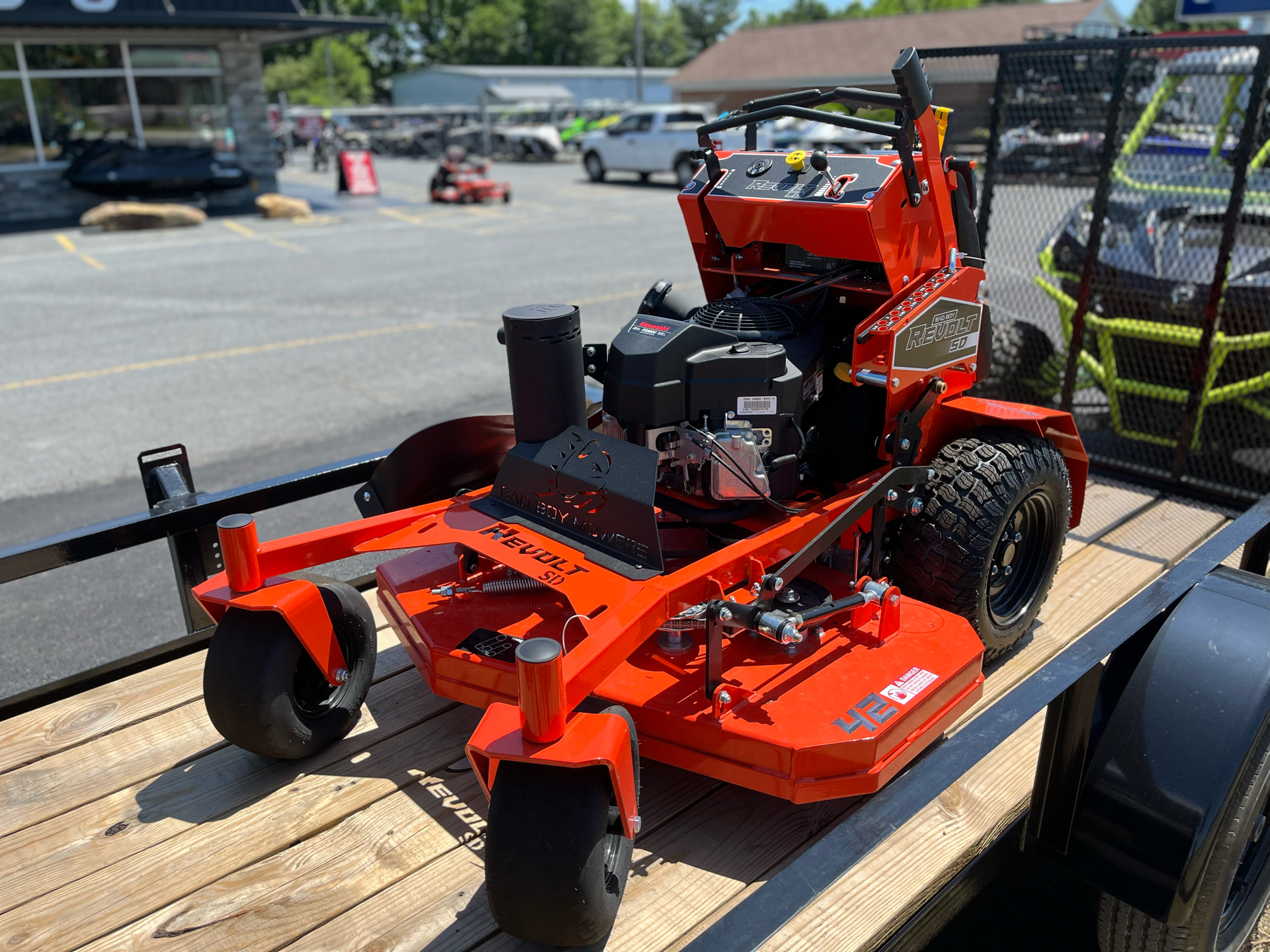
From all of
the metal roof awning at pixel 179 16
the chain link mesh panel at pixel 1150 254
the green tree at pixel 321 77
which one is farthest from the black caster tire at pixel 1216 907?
the green tree at pixel 321 77

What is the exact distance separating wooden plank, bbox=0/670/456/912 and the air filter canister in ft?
3.15

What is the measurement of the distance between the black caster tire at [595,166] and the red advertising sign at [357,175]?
5505 mm

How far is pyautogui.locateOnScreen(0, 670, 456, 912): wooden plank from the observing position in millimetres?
2381

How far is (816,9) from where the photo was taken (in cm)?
9031

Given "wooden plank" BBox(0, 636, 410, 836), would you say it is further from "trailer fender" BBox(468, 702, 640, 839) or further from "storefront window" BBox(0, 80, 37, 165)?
"storefront window" BBox(0, 80, 37, 165)

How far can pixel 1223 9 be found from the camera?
23.4 feet

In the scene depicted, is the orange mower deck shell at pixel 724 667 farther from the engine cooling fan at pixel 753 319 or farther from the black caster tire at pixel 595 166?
the black caster tire at pixel 595 166

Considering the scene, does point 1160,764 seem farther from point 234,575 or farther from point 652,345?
point 234,575

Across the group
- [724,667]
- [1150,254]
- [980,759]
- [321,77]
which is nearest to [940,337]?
[724,667]

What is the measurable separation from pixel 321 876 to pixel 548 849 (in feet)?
2.46

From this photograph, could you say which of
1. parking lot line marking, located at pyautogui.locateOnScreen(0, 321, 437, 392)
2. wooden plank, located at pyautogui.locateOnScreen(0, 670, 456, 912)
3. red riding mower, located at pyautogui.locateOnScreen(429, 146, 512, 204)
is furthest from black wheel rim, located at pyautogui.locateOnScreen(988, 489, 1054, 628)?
red riding mower, located at pyautogui.locateOnScreen(429, 146, 512, 204)

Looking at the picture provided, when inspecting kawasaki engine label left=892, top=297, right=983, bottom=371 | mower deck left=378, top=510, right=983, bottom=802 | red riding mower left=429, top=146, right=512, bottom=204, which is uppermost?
kawasaki engine label left=892, top=297, right=983, bottom=371

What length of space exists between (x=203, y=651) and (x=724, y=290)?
2.18m

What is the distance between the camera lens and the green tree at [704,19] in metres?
89.4
